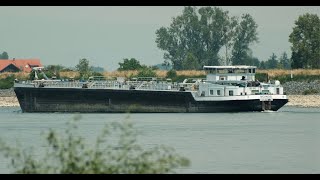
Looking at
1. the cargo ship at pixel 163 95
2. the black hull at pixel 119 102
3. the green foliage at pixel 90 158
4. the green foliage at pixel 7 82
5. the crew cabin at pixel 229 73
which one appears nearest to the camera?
the green foliage at pixel 90 158

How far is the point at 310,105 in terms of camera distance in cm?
10062

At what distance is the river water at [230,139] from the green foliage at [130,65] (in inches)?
2391

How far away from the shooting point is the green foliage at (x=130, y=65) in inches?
5448

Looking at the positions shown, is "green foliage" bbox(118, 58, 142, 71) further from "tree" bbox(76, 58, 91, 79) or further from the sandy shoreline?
the sandy shoreline

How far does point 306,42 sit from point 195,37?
26.7 meters

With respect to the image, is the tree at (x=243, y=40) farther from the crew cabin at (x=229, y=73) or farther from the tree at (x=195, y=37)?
the crew cabin at (x=229, y=73)

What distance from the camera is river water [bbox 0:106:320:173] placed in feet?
108

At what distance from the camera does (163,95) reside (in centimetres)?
8481

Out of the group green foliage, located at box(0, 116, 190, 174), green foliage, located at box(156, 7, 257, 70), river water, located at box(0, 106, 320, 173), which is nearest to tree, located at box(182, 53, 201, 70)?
green foliage, located at box(156, 7, 257, 70)

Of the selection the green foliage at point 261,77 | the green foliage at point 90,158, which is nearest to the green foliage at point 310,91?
the green foliage at point 261,77

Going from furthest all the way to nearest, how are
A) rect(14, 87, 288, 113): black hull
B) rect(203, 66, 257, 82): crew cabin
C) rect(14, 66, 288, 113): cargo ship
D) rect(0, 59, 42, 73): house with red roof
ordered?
1. rect(0, 59, 42, 73): house with red roof
2. rect(203, 66, 257, 82): crew cabin
3. rect(14, 87, 288, 113): black hull
4. rect(14, 66, 288, 113): cargo ship

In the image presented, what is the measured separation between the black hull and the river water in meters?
4.24

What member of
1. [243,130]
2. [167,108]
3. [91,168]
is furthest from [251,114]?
[91,168]
